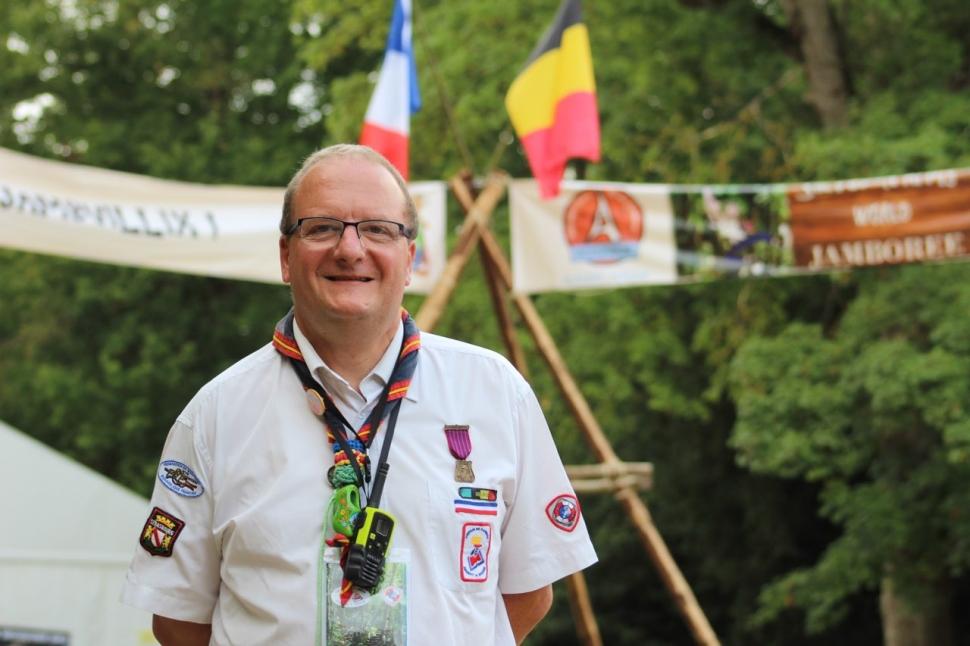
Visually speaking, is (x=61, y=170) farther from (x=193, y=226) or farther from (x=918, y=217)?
(x=918, y=217)

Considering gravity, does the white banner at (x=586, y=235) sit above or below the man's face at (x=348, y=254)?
above

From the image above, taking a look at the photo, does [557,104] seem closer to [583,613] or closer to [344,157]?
[583,613]

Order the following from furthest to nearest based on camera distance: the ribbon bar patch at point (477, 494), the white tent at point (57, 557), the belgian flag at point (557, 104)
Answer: the belgian flag at point (557, 104)
the white tent at point (57, 557)
the ribbon bar patch at point (477, 494)

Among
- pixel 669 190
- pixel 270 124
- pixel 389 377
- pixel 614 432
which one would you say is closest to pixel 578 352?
pixel 614 432

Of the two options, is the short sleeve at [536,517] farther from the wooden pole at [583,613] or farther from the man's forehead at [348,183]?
the wooden pole at [583,613]

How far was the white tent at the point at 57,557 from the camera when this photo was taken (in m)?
7.56

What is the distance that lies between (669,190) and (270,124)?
1346 centimetres

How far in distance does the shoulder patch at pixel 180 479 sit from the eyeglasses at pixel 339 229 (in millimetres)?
388

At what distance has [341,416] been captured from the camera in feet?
7.47

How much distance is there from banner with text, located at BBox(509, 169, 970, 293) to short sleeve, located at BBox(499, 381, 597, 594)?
6.21 m

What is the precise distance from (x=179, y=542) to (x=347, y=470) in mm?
299

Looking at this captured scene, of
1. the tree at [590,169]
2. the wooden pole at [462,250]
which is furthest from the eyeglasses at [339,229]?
the tree at [590,169]

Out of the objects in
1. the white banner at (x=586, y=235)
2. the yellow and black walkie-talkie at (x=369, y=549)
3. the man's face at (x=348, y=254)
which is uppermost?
the white banner at (x=586, y=235)

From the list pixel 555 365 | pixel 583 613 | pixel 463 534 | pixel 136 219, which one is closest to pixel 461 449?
pixel 463 534
